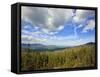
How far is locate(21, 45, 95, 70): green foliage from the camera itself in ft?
8.77

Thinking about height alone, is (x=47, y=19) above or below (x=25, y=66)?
above

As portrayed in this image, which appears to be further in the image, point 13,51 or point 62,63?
point 62,63

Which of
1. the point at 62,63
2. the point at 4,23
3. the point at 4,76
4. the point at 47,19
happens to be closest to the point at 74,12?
the point at 47,19

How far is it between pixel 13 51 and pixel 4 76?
25 centimetres

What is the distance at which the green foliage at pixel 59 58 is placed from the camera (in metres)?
2.67

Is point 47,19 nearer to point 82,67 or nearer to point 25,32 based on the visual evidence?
point 25,32

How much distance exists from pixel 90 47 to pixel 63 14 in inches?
18.7

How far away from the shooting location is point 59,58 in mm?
2828

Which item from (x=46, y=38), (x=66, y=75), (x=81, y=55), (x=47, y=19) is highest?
(x=47, y=19)

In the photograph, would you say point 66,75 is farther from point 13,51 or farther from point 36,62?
point 13,51

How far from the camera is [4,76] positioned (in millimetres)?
2654

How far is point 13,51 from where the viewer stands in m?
2.65

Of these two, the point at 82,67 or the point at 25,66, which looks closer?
the point at 25,66

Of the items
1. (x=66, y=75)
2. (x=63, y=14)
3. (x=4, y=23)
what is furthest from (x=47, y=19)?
(x=66, y=75)
